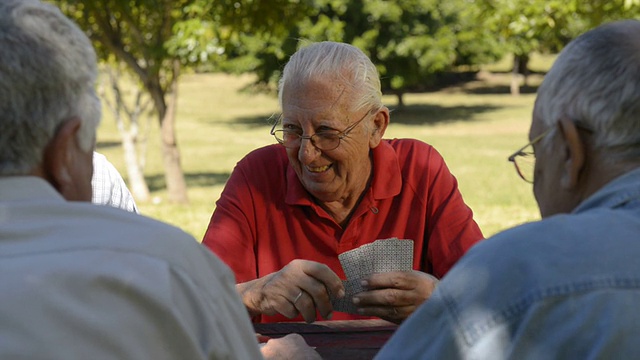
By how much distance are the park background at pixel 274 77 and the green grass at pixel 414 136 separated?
Answer: 55 millimetres

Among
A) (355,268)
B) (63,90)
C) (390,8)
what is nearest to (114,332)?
(63,90)

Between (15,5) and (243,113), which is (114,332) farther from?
(243,113)

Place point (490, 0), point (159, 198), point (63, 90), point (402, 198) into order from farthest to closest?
point (159, 198)
point (490, 0)
point (402, 198)
point (63, 90)

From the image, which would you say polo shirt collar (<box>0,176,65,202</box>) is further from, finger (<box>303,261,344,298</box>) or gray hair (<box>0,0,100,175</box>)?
finger (<box>303,261,344,298</box>)

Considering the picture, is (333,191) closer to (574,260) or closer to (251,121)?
(574,260)

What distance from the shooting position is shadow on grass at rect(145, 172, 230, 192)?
1850cm

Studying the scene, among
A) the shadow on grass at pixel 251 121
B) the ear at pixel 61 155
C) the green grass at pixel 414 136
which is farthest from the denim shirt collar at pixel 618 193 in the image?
the shadow on grass at pixel 251 121

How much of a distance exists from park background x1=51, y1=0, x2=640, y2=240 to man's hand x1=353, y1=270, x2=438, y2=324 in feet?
2.94

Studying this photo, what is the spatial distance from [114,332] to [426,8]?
35.5 meters

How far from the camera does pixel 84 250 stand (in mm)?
1493

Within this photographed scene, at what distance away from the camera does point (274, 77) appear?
34688mm

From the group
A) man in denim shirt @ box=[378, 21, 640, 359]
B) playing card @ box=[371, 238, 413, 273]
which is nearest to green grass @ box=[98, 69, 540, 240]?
playing card @ box=[371, 238, 413, 273]

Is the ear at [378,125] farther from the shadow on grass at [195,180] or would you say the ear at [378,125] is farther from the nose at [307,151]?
the shadow on grass at [195,180]

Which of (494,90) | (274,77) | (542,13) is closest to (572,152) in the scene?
(542,13)
